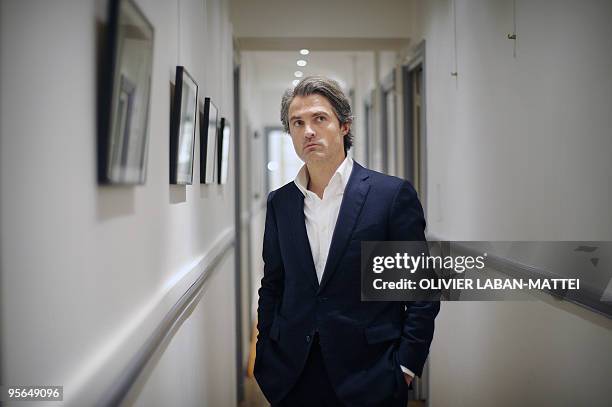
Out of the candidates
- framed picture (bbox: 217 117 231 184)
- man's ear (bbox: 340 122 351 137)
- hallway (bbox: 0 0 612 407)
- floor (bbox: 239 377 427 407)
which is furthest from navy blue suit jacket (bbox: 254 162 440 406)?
floor (bbox: 239 377 427 407)

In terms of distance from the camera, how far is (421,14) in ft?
8.89

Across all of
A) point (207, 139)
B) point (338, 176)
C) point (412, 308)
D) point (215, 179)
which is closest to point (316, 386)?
point (412, 308)

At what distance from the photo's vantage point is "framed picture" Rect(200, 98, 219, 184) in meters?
1.81

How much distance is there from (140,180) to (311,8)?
209 cm

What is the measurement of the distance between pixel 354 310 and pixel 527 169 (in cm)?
66

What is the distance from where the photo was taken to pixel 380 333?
1.36m

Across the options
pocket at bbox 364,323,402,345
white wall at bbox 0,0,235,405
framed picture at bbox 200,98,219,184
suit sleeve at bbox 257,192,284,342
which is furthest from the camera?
framed picture at bbox 200,98,219,184

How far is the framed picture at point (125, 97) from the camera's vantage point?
0.78 meters

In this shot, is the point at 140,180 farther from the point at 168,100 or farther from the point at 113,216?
the point at 168,100

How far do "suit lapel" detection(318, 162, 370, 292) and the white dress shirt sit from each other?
0.14 feet

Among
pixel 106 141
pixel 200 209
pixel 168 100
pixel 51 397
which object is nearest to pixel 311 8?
pixel 200 209

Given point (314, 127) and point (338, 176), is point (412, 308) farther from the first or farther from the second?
point (314, 127)

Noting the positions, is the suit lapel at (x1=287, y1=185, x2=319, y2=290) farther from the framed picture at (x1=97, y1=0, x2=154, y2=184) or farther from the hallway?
the framed picture at (x1=97, y1=0, x2=154, y2=184)

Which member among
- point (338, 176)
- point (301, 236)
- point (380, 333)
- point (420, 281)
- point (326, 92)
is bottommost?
point (380, 333)
